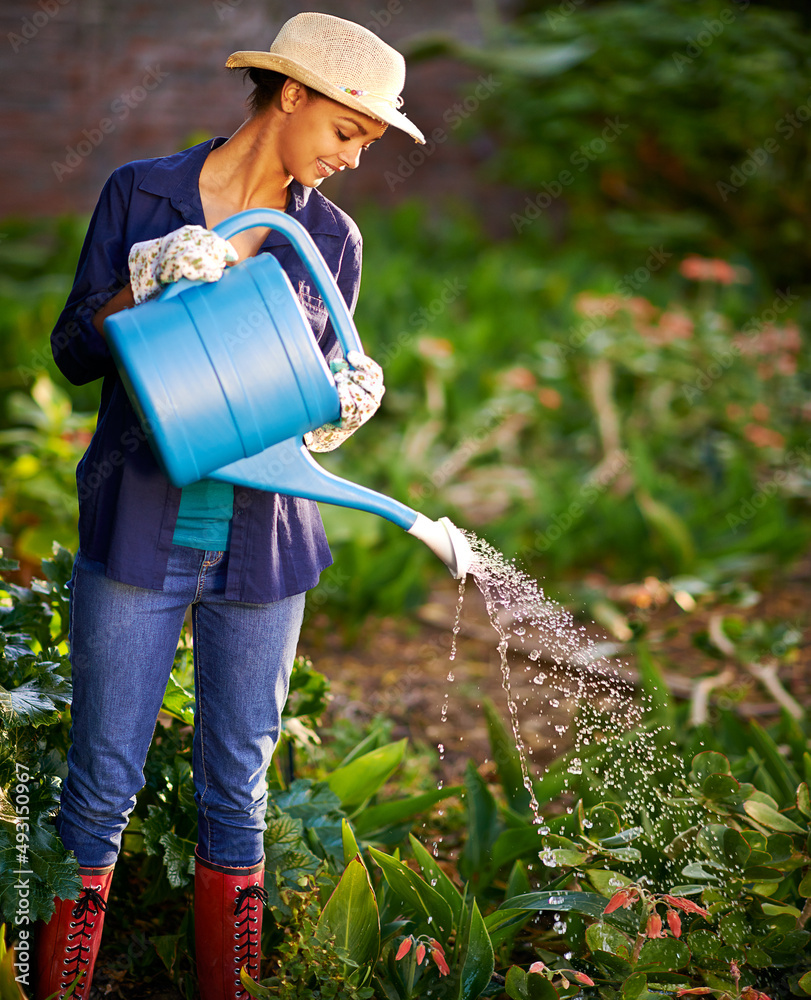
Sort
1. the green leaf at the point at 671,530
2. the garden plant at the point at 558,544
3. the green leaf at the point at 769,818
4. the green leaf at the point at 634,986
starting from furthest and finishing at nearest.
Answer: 1. the green leaf at the point at 671,530
2. the green leaf at the point at 769,818
3. the garden plant at the point at 558,544
4. the green leaf at the point at 634,986

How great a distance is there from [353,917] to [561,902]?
0.34m

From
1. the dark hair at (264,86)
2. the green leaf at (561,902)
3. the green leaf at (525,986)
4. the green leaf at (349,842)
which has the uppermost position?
the dark hair at (264,86)

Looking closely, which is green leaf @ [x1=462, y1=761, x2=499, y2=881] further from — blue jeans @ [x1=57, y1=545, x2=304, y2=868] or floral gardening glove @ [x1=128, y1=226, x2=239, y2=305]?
floral gardening glove @ [x1=128, y1=226, x2=239, y2=305]

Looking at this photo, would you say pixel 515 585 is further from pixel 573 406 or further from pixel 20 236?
pixel 20 236

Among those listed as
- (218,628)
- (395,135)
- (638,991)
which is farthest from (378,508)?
(395,135)

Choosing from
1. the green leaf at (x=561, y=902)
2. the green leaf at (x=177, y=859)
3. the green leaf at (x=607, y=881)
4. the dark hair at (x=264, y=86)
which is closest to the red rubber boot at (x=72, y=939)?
the green leaf at (x=177, y=859)

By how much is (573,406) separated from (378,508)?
348cm

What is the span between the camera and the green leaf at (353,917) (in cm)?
143

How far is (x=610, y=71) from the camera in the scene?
19.0ft

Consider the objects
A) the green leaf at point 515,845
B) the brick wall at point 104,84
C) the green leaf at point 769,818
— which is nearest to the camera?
the green leaf at point 769,818

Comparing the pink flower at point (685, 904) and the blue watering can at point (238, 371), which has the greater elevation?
the blue watering can at point (238, 371)

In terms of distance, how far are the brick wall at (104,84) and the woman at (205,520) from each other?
4.61 meters

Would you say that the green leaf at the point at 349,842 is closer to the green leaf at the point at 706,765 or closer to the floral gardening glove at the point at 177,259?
the green leaf at the point at 706,765

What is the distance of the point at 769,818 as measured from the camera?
1.63m
